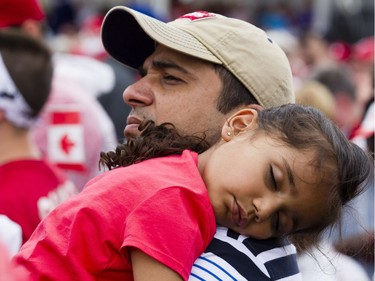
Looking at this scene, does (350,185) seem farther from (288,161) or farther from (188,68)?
(188,68)

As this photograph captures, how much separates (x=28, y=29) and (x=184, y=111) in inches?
101

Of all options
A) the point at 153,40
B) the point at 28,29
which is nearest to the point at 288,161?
the point at 153,40

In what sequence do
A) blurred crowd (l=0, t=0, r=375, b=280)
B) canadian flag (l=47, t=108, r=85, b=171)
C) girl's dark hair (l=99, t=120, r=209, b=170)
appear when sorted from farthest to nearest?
canadian flag (l=47, t=108, r=85, b=171) < blurred crowd (l=0, t=0, r=375, b=280) < girl's dark hair (l=99, t=120, r=209, b=170)

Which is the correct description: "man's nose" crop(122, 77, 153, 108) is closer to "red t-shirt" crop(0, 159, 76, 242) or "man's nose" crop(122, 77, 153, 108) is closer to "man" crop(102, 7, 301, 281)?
"man" crop(102, 7, 301, 281)

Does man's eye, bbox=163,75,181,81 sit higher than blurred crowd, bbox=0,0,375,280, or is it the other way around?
man's eye, bbox=163,75,181,81

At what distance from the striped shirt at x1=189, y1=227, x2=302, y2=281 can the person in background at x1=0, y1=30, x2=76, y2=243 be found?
1237 millimetres

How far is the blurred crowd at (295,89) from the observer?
→ 431cm

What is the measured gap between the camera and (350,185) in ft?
7.75

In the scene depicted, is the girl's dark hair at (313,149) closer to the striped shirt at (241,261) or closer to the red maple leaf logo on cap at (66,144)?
the striped shirt at (241,261)

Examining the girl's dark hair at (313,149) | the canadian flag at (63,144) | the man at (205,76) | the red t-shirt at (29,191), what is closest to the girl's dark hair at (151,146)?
the girl's dark hair at (313,149)

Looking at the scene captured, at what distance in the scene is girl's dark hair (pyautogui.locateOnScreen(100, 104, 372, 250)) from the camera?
90.7 inches

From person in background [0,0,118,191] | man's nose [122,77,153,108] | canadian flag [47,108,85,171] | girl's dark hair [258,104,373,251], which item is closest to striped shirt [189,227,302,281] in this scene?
girl's dark hair [258,104,373,251]

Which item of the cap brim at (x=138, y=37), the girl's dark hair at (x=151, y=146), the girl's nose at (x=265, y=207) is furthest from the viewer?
the cap brim at (x=138, y=37)

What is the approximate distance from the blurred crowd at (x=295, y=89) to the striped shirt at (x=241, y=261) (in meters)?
0.18
